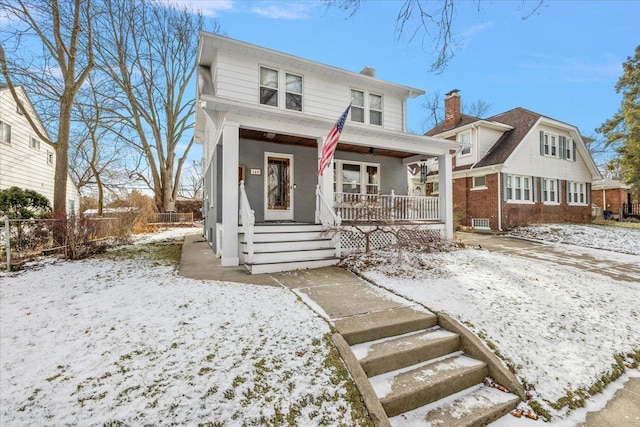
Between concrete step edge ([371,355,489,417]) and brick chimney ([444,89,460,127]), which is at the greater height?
brick chimney ([444,89,460,127])

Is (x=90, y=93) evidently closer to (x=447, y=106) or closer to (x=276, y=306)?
(x=276, y=306)

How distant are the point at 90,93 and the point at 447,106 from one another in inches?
833

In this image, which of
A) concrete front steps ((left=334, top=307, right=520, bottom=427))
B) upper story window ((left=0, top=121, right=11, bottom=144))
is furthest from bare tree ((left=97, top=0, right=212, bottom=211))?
concrete front steps ((left=334, top=307, right=520, bottom=427))

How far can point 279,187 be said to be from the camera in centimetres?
994

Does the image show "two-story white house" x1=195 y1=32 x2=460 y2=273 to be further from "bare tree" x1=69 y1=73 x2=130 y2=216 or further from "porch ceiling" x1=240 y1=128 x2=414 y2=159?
"bare tree" x1=69 y1=73 x2=130 y2=216

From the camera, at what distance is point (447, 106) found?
60.4ft

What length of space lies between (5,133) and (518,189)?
83.3 ft

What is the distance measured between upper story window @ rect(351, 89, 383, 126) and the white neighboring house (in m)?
11.6

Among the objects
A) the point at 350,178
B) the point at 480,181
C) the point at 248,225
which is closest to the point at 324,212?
the point at 248,225

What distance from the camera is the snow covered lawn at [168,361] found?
2.20 m

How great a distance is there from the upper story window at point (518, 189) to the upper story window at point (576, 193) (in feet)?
13.9

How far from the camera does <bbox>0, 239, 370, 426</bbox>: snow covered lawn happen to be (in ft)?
7.22

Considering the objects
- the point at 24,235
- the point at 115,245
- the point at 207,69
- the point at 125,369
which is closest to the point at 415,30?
the point at 125,369

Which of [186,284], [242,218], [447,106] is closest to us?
[186,284]
